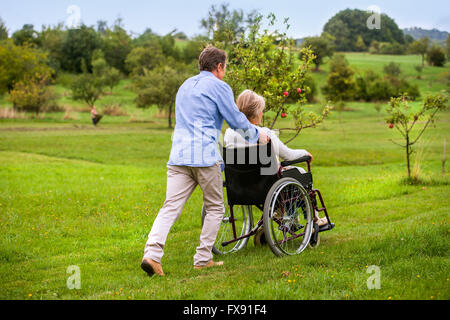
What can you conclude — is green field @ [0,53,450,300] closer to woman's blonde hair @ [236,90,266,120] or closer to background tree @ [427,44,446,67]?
woman's blonde hair @ [236,90,266,120]

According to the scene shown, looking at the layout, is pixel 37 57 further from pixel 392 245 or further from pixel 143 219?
pixel 392 245

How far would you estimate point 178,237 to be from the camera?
700cm

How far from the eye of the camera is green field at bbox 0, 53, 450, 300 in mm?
3932

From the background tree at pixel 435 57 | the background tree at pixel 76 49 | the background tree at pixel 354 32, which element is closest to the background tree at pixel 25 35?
the background tree at pixel 76 49

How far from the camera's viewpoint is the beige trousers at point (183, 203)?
4.48 meters

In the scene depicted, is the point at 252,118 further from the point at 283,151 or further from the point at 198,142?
the point at 198,142

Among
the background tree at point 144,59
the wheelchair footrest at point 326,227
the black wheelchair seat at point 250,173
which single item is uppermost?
the background tree at point 144,59

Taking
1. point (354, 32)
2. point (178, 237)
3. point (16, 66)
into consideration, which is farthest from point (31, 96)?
point (354, 32)

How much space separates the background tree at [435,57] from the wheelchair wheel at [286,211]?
6550 centimetres

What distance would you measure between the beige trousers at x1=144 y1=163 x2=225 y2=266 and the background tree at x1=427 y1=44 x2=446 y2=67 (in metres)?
66.5

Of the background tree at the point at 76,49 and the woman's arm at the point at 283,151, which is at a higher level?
the background tree at the point at 76,49

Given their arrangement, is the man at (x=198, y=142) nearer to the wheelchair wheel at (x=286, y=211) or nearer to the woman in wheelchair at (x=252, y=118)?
the woman in wheelchair at (x=252, y=118)

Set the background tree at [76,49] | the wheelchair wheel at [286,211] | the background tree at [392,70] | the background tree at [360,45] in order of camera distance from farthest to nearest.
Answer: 1. the background tree at [360,45]
2. the background tree at [76,49]
3. the background tree at [392,70]
4. the wheelchair wheel at [286,211]

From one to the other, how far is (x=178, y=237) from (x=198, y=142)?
2.86 meters
